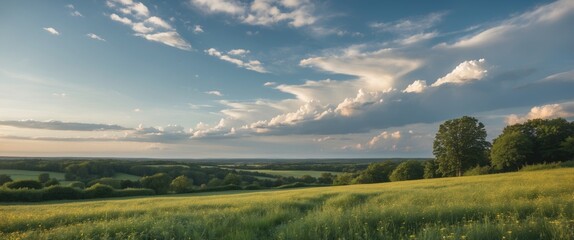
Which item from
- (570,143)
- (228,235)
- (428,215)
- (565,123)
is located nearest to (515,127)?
(565,123)

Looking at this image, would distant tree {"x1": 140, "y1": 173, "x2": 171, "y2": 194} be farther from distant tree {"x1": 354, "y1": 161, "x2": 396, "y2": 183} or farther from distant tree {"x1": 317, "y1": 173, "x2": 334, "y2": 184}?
distant tree {"x1": 354, "y1": 161, "x2": 396, "y2": 183}

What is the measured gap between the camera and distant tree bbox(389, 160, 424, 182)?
76500 millimetres

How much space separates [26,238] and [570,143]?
69.4 meters

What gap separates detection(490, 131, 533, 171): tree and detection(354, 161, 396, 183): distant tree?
30.8 metres

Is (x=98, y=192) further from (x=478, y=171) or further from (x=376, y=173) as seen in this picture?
(x=478, y=171)

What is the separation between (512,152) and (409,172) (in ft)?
77.4

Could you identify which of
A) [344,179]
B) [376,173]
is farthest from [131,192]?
[376,173]

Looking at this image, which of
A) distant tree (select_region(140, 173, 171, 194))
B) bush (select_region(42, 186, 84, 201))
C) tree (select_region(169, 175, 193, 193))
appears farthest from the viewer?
distant tree (select_region(140, 173, 171, 194))

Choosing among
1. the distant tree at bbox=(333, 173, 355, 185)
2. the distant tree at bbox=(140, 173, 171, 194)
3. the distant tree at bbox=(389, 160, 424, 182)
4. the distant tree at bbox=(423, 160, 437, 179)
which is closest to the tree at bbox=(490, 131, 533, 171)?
the distant tree at bbox=(423, 160, 437, 179)

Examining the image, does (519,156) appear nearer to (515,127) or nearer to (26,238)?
(515,127)

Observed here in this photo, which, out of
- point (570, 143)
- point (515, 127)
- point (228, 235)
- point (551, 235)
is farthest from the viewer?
point (515, 127)

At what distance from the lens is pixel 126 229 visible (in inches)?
394

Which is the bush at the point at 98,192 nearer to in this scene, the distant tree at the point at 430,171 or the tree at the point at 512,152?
the distant tree at the point at 430,171

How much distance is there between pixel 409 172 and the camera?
76.6 m
